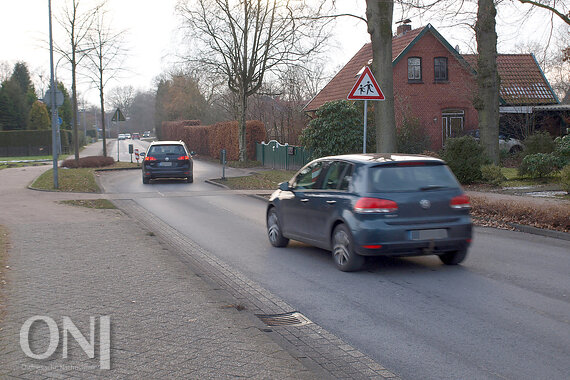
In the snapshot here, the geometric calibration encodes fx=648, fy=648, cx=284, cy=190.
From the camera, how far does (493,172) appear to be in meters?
18.5

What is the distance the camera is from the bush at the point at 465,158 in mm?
19109

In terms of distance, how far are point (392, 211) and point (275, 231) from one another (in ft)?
10.0

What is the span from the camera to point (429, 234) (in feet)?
26.3

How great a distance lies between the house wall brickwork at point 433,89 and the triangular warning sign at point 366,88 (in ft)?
72.9

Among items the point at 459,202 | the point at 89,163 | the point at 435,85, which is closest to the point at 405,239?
the point at 459,202

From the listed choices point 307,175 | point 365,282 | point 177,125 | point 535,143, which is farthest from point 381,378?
point 177,125

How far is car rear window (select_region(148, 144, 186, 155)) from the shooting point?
81.3 ft

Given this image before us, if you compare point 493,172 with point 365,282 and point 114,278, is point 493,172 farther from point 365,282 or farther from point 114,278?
point 114,278

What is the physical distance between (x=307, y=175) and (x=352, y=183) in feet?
4.65

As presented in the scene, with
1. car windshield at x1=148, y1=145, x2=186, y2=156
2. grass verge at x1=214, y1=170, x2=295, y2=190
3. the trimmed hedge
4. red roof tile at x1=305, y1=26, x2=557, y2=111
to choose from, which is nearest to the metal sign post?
grass verge at x1=214, y1=170, x2=295, y2=190

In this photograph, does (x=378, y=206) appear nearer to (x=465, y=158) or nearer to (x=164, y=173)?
(x=465, y=158)

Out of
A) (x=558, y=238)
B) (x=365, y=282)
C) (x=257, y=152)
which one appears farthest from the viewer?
(x=257, y=152)

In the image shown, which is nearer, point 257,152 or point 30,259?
point 30,259

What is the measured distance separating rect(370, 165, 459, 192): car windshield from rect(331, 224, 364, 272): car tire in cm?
72
